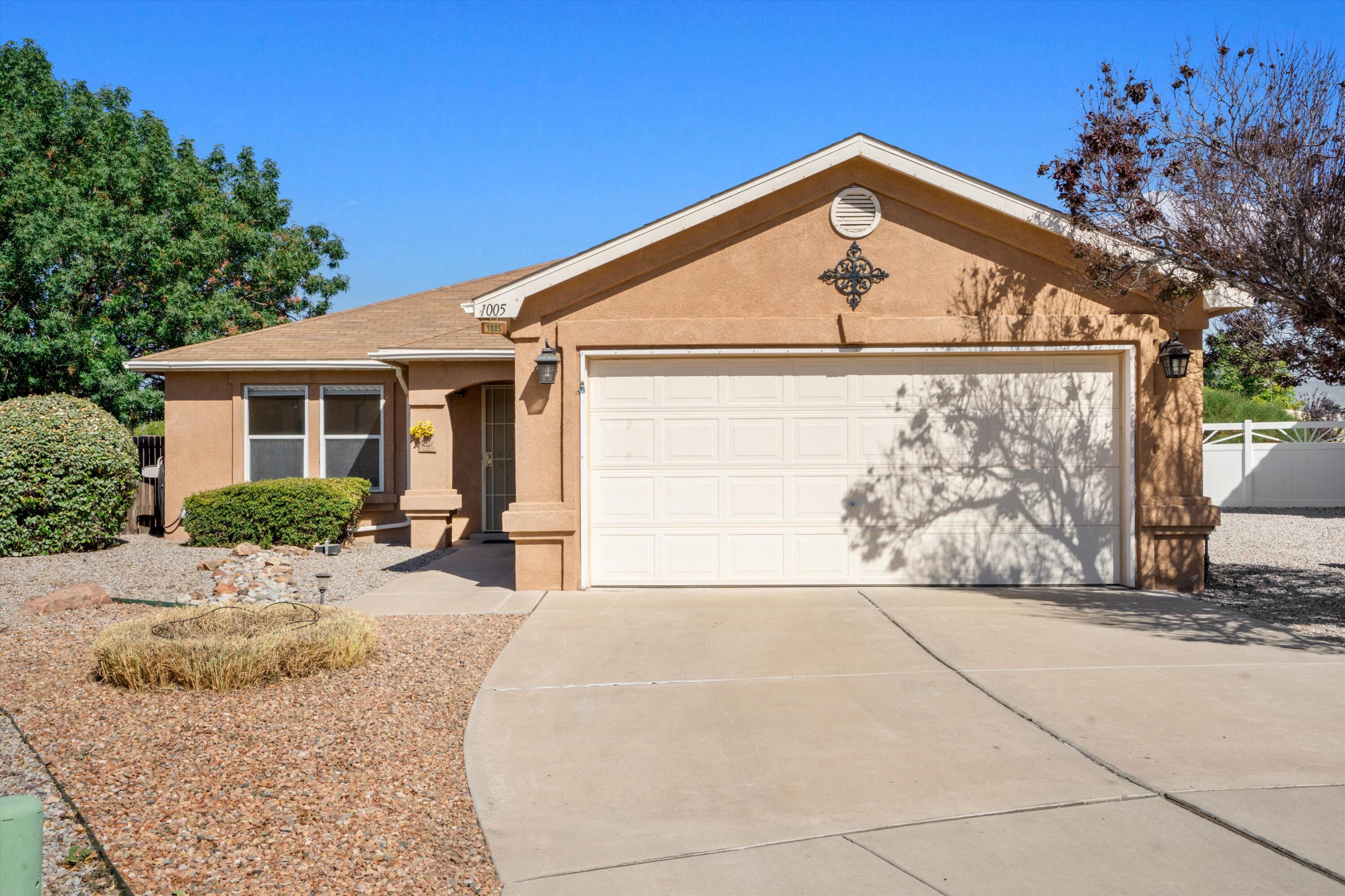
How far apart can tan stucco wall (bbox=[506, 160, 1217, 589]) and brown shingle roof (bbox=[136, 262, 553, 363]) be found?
4.78m

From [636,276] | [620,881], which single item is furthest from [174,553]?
[620,881]

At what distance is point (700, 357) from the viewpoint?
945cm

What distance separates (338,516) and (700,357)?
667cm

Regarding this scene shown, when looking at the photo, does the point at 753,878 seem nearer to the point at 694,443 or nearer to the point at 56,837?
the point at 56,837

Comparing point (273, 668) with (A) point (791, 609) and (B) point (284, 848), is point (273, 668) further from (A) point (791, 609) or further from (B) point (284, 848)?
(A) point (791, 609)

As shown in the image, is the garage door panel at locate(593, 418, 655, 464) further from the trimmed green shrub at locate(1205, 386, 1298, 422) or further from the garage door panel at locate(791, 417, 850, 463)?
the trimmed green shrub at locate(1205, 386, 1298, 422)

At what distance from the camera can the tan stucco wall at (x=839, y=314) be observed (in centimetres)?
915

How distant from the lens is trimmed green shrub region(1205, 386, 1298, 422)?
96.5 ft

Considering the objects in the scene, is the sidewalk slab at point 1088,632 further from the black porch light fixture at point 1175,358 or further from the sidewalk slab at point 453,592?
the sidewalk slab at point 453,592

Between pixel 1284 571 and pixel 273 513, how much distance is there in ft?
43.6

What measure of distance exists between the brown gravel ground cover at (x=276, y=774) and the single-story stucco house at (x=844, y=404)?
10.4ft

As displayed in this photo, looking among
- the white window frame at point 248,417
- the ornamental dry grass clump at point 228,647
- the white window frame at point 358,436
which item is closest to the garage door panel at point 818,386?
the ornamental dry grass clump at point 228,647

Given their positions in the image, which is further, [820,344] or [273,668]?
[820,344]

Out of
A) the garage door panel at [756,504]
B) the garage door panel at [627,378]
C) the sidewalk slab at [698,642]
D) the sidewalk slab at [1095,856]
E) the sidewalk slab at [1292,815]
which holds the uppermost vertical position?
the garage door panel at [627,378]
